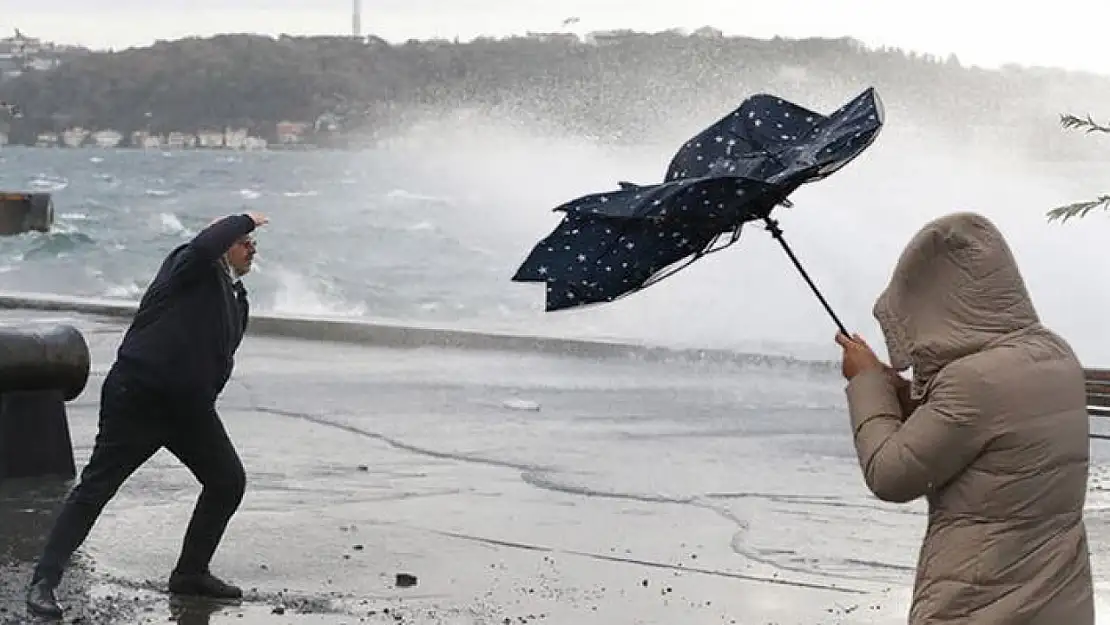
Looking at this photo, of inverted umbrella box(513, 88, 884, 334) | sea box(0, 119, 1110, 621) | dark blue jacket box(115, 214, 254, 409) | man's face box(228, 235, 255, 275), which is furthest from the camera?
sea box(0, 119, 1110, 621)

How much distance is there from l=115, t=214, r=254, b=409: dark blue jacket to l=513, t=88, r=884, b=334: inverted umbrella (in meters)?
2.37

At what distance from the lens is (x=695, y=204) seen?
4562 mm

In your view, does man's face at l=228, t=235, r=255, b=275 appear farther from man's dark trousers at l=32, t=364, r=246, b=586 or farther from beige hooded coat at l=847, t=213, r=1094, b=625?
beige hooded coat at l=847, t=213, r=1094, b=625

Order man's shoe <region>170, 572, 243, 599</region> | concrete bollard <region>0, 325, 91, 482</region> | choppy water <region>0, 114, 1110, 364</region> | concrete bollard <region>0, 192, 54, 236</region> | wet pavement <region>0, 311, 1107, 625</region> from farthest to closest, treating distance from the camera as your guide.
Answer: choppy water <region>0, 114, 1110, 364</region> → concrete bollard <region>0, 192, 54, 236</region> → concrete bollard <region>0, 325, 91, 482</region> → wet pavement <region>0, 311, 1107, 625</region> → man's shoe <region>170, 572, 243, 599</region>

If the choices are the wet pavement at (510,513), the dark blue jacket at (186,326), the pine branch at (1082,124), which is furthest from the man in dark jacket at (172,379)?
the pine branch at (1082,124)

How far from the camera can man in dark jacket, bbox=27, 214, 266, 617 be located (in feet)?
22.9

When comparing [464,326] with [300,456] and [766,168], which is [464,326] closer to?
[300,456]

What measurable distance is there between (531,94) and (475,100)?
36.7 feet

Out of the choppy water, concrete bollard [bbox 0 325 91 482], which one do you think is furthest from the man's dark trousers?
the choppy water

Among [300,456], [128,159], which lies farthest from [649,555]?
[128,159]

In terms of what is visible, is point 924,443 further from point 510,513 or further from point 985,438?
point 510,513

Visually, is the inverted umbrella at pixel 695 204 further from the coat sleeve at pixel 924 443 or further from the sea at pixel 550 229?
the sea at pixel 550 229

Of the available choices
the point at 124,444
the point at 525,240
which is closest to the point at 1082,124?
the point at 124,444

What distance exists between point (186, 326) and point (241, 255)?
372 millimetres
